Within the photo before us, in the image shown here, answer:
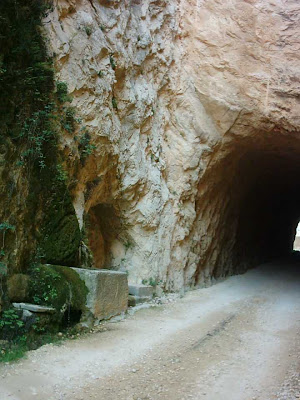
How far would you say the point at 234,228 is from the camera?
44.4 ft

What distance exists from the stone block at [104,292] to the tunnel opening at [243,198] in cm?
413

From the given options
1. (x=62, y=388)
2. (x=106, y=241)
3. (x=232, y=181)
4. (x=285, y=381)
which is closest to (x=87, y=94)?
(x=106, y=241)

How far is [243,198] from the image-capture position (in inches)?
552

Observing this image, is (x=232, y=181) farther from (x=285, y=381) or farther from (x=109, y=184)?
(x=285, y=381)

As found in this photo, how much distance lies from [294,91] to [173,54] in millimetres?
3178

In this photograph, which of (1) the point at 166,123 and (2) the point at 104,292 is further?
(1) the point at 166,123

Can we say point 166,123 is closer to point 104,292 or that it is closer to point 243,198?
point 104,292

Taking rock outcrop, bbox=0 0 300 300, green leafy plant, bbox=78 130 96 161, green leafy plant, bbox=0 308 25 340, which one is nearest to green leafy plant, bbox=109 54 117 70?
rock outcrop, bbox=0 0 300 300

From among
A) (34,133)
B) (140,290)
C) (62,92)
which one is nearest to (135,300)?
(140,290)

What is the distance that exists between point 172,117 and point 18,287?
250 inches

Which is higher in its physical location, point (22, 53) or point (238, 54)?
point (238, 54)

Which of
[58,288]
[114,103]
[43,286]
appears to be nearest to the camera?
[43,286]

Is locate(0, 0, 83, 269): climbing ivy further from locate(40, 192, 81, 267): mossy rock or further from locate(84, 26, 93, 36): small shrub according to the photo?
locate(84, 26, 93, 36): small shrub

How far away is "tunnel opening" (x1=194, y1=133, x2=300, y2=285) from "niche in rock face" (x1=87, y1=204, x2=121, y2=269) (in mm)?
2774
